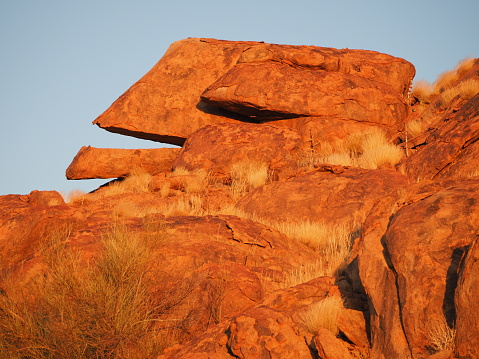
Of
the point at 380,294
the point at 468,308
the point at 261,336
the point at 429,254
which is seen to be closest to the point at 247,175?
the point at 261,336

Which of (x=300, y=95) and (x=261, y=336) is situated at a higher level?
(x=300, y=95)

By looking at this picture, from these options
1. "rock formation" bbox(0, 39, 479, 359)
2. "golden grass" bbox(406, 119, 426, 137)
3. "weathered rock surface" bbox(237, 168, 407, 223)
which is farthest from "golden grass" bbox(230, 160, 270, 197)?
"golden grass" bbox(406, 119, 426, 137)

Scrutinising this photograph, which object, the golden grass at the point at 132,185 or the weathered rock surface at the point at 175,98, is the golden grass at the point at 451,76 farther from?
the golden grass at the point at 132,185

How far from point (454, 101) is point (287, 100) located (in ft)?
13.3

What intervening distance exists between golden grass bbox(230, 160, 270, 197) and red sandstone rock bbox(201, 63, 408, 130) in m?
2.01

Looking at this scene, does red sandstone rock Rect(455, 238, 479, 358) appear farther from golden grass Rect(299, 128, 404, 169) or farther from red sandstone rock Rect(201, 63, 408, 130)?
red sandstone rock Rect(201, 63, 408, 130)

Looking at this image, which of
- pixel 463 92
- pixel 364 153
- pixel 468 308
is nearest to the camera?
pixel 468 308

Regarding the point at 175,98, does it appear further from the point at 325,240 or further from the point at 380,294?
the point at 380,294

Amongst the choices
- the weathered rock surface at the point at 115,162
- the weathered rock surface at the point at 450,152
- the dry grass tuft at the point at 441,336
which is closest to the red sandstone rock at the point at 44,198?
the weathered rock surface at the point at 115,162

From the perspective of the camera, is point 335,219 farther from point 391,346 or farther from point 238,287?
point 391,346

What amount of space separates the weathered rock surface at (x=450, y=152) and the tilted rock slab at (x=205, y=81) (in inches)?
149

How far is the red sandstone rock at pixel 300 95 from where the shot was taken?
50.1ft

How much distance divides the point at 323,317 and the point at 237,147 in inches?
374

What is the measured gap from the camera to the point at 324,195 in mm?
10844
